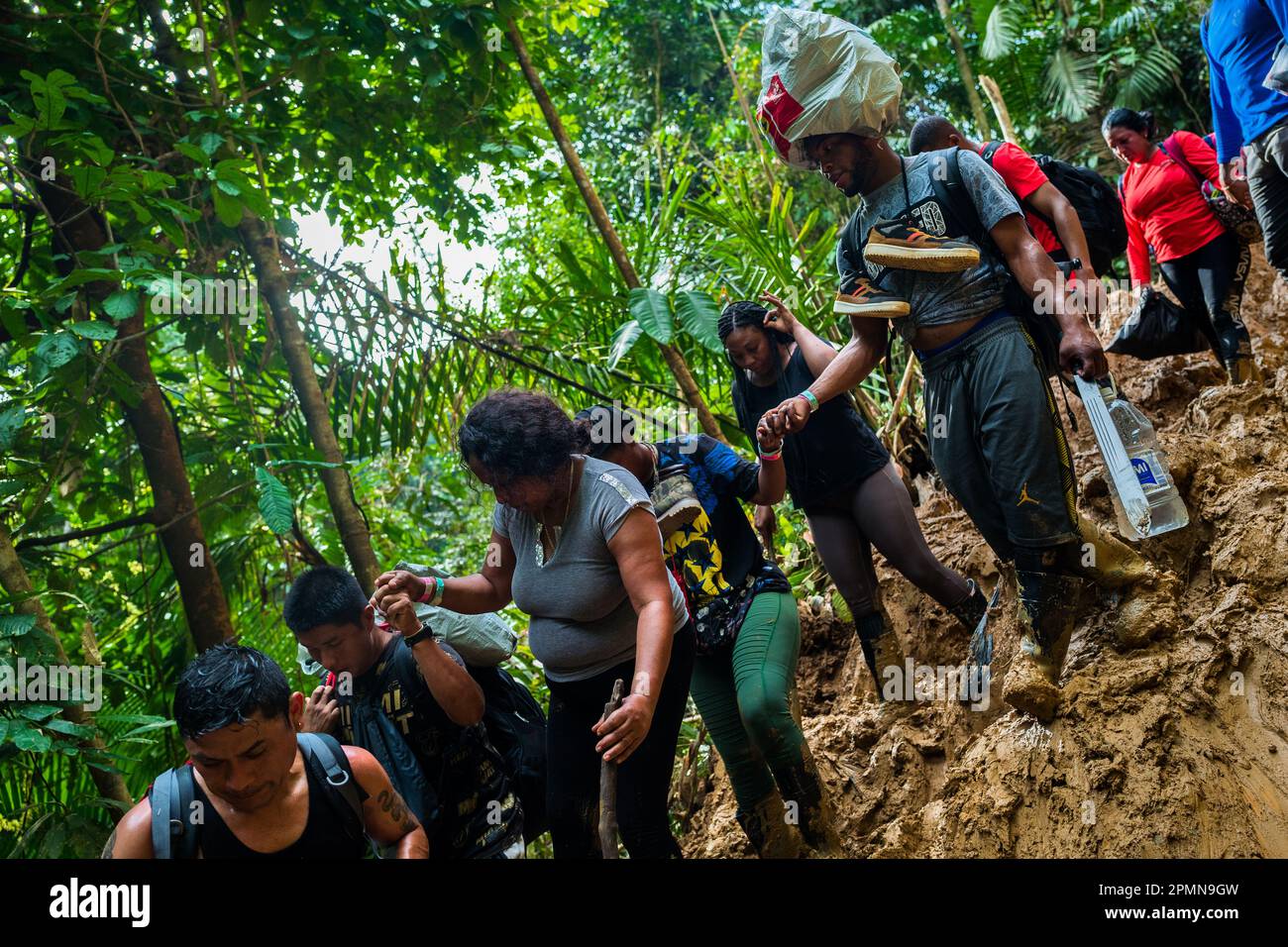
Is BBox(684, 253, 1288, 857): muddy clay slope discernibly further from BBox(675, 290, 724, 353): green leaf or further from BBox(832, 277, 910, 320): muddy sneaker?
BBox(675, 290, 724, 353): green leaf

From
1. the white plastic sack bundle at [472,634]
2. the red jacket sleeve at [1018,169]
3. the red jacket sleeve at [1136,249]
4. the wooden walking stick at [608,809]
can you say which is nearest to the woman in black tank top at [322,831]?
the wooden walking stick at [608,809]

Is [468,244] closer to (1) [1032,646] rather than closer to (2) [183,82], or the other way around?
(2) [183,82]

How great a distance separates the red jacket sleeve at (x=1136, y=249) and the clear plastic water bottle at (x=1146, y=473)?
6.86 ft

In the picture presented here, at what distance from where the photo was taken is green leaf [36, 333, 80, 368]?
135 inches

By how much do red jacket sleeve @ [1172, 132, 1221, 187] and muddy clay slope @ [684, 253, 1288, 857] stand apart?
119cm

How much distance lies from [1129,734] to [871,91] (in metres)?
2.04

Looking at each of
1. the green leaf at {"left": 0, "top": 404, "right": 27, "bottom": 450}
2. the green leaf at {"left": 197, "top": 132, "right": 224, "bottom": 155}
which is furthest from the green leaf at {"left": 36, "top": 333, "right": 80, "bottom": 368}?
the green leaf at {"left": 197, "top": 132, "right": 224, "bottom": 155}

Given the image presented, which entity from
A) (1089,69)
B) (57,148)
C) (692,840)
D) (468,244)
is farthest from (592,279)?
(1089,69)

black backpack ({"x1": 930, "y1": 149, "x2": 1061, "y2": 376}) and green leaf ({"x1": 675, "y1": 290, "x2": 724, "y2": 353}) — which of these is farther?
green leaf ({"x1": 675, "y1": 290, "x2": 724, "y2": 353})

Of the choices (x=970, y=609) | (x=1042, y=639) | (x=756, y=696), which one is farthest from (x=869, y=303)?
(x=970, y=609)

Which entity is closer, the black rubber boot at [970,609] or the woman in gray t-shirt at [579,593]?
the woman in gray t-shirt at [579,593]

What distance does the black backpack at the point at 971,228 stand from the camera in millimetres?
3191

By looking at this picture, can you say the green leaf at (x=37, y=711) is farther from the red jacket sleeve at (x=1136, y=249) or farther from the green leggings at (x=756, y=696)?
the red jacket sleeve at (x=1136, y=249)

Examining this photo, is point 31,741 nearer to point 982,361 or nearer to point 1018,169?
point 982,361
